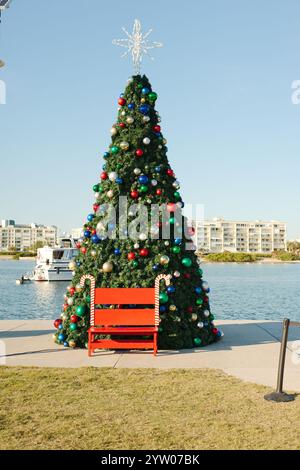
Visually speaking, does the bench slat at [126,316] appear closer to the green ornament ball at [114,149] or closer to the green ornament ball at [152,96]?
the green ornament ball at [114,149]

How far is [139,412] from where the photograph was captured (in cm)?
527

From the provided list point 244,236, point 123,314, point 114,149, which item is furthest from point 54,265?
point 244,236

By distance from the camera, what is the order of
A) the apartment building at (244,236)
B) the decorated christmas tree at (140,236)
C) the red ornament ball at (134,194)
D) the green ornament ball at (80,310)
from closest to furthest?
1. the green ornament ball at (80,310)
2. the decorated christmas tree at (140,236)
3. the red ornament ball at (134,194)
4. the apartment building at (244,236)

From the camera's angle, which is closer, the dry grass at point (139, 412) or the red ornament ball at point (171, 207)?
the dry grass at point (139, 412)

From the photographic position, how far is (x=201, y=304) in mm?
9273

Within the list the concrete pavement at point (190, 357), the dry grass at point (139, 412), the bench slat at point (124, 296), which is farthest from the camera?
the bench slat at point (124, 296)

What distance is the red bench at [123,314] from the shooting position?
8.59 meters

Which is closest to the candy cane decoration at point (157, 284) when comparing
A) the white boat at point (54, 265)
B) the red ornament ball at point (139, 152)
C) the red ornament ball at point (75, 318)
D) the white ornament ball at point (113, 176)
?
the red ornament ball at point (75, 318)

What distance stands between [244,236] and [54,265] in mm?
158656

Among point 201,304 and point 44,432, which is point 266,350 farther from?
point 44,432

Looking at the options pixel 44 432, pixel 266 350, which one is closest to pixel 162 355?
pixel 266 350

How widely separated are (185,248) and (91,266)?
1.72 metres

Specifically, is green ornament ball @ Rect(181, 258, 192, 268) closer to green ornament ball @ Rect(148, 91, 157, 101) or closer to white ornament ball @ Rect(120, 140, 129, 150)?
white ornament ball @ Rect(120, 140, 129, 150)
